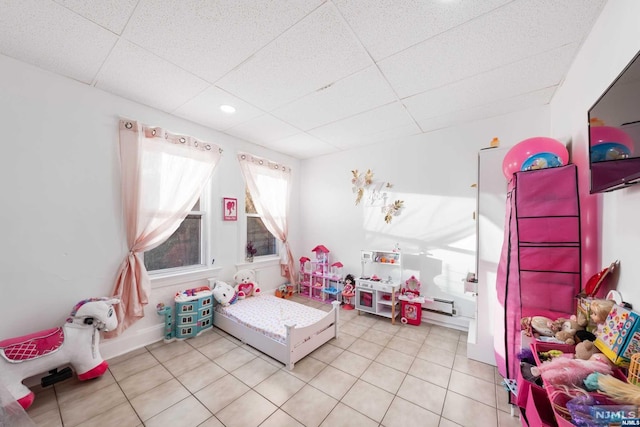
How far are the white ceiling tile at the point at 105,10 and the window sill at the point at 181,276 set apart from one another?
2284mm

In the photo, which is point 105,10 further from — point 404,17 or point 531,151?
point 531,151

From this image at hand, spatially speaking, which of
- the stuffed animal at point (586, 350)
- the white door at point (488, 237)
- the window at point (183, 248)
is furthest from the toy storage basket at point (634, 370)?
the window at point (183, 248)

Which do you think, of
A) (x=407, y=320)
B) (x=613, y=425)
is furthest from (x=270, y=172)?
(x=613, y=425)

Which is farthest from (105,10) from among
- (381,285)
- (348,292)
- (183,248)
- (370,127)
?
(348,292)

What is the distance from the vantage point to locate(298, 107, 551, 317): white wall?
2.84m

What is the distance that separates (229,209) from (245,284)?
1099 mm

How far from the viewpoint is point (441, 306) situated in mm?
3006

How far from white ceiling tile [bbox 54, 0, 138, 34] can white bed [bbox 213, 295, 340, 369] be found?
254cm

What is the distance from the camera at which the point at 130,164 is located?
234 centimetres

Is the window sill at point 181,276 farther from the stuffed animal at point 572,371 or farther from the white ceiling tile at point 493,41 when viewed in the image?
the stuffed animal at point 572,371

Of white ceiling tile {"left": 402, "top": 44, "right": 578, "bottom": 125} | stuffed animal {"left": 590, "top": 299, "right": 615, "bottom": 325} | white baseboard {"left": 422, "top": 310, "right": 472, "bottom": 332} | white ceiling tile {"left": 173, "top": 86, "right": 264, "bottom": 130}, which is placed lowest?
white baseboard {"left": 422, "top": 310, "right": 472, "bottom": 332}

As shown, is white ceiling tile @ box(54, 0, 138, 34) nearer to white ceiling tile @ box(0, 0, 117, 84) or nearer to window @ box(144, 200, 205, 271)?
white ceiling tile @ box(0, 0, 117, 84)

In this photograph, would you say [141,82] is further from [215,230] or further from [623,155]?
[623,155]

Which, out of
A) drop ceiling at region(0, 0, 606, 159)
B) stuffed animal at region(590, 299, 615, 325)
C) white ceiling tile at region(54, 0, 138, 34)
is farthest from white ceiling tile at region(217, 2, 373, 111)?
stuffed animal at region(590, 299, 615, 325)
